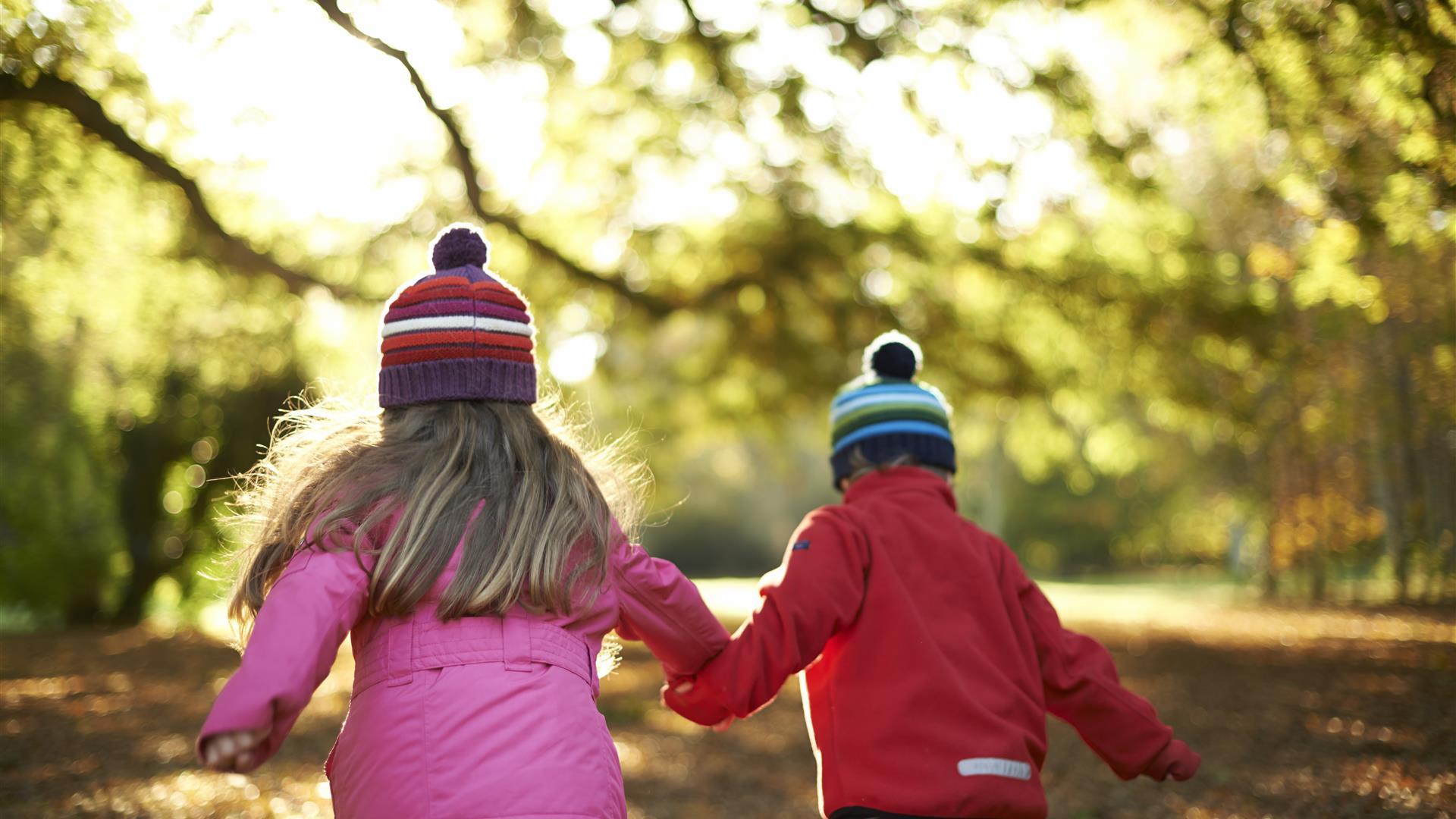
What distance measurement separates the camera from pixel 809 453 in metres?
38.3

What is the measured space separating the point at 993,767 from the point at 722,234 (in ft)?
27.9

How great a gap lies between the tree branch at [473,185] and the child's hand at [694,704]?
504 cm

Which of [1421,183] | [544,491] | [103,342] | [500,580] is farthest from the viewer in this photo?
[103,342]

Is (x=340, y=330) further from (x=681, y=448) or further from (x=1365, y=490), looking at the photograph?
(x=1365, y=490)

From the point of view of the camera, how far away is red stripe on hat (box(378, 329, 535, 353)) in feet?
7.91

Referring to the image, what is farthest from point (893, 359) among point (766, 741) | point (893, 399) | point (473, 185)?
point (473, 185)

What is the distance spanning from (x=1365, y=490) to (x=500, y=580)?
19.3m

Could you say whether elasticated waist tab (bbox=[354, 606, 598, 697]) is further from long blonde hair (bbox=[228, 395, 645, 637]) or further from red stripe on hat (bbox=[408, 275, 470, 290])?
red stripe on hat (bbox=[408, 275, 470, 290])

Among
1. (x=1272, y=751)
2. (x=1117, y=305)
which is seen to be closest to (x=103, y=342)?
(x=1117, y=305)

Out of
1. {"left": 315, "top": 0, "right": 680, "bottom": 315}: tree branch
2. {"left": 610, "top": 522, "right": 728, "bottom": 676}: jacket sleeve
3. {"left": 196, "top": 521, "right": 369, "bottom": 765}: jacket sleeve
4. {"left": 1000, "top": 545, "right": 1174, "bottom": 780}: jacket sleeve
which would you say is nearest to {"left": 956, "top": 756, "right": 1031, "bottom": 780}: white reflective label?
{"left": 1000, "top": 545, "right": 1174, "bottom": 780}: jacket sleeve

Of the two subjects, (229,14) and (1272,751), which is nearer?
(229,14)

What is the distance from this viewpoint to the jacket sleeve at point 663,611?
252cm

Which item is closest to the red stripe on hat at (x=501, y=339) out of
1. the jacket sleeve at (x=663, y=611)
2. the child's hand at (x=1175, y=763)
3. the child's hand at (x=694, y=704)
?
the jacket sleeve at (x=663, y=611)

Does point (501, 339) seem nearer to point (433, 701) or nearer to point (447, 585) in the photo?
point (447, 585)
